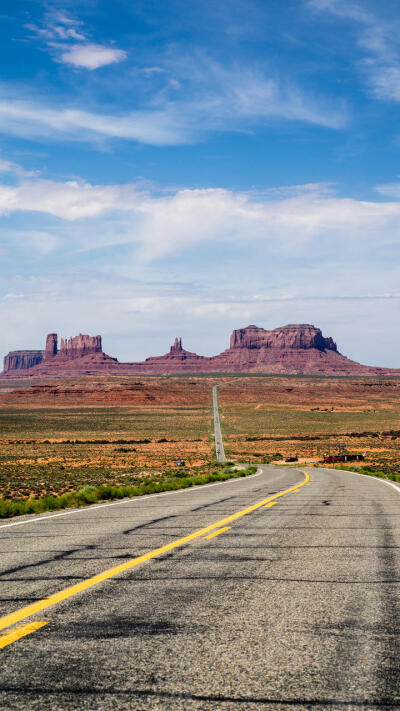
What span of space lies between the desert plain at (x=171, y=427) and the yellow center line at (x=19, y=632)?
2193 cm

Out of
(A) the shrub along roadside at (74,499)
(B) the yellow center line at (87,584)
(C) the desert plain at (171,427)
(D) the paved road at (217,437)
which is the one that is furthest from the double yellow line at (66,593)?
(D) the paved road at (217,437)

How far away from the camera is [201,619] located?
14.4 ft

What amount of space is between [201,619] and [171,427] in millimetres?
83485

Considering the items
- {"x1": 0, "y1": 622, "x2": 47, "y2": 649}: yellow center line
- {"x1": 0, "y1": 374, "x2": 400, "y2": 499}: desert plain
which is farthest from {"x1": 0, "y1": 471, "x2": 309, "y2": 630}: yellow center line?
{"x1": 0, "y1": 374, "x2": 400, "y2": 499}: desert plain

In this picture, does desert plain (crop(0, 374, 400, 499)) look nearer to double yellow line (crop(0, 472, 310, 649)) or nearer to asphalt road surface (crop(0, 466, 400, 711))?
double yellow line (crop(0, 472, 310, 649))

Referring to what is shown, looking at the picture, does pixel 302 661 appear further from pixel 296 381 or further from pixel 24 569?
pixel 296 381

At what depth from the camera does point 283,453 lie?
57750mm

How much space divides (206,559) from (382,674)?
338 centimetres

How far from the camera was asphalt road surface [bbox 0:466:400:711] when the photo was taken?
3.16m

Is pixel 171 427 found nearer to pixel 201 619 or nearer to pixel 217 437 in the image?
pixel 217 437

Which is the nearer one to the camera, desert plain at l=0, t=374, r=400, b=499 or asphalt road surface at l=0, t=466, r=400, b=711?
asphalt road surface at l=0, t=466, r=400, b=711

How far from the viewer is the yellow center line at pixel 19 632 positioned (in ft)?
12.6

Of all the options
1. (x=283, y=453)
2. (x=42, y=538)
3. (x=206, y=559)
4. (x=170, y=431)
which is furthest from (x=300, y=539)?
(x=170, y=431)

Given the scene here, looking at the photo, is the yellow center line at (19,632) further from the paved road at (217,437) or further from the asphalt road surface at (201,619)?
the paved road at (217,437)
